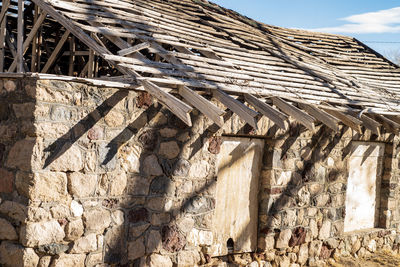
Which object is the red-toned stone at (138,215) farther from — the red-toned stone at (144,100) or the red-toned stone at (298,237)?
the red-toned stone at (298,237)

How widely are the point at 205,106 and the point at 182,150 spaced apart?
925 millimetres

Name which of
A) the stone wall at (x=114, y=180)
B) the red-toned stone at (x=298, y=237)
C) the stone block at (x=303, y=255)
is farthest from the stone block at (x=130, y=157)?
the stone block at (x=303, y=255)

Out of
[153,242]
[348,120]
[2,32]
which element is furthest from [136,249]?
[348,120]

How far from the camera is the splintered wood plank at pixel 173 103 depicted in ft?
14.3

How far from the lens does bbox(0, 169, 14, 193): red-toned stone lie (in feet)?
15.1

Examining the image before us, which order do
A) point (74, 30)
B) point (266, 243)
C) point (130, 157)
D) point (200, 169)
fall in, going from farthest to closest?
point (266, 243), point (200, 169), point (74, 30), point (130, 157)

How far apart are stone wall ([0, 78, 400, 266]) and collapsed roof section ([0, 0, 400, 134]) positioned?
1.08ft

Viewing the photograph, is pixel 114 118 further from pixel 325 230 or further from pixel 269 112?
pixel 325 230

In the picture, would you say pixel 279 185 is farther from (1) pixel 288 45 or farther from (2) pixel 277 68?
(1) pixel 288 45

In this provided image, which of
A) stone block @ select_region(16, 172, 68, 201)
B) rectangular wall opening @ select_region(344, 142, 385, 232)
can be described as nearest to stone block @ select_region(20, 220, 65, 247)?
stone block @ select_region(16, 172, 68, 201)

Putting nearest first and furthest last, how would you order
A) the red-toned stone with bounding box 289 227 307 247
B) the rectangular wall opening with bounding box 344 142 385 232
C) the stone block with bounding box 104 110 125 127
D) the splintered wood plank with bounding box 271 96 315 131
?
the stone block with bounding box 104 110 125 127
the splintered wood plank with bounding box 271 96 315 131
the red-toned stone with bounding box 289 227 307 247
the rectangular wall opening with bounding box 344 142 385 232

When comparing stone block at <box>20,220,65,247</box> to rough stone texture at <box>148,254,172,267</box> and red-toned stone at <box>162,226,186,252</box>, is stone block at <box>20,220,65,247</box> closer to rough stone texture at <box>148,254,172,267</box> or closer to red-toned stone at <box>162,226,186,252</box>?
rough stone texture at <box>148,254,172,267</box>

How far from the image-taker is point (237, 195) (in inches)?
249

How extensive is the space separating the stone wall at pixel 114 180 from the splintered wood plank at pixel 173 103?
17.1 inches
